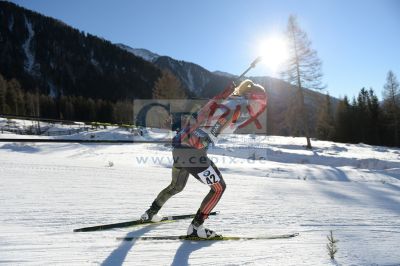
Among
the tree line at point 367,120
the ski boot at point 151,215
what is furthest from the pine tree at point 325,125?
the ski boot at point 151,215

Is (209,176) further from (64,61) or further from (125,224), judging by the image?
(64,61)

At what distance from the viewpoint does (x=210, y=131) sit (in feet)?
15.8

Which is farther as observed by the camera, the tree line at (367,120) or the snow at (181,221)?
the tree line at (367,120)

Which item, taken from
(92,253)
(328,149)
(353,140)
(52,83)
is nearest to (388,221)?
(92,253)

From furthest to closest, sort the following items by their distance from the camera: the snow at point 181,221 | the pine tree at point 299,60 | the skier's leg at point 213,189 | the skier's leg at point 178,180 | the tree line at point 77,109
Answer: the tree line at point 77,109, the pine tree at point 299,60, the skier's leg at point 178,180, the skier's leg at point 213,189, the snow at point 181,221

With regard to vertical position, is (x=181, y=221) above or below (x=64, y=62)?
below

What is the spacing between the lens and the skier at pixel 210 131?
4770mm

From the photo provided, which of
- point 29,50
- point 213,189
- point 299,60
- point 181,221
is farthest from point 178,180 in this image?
point 29,50

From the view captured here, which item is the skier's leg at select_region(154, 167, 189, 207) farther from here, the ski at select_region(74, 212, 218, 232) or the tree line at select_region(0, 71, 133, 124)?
the tree line at select_region(0, 71, 133, 124)

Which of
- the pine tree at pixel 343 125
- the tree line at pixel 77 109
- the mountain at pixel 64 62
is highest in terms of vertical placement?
the mountain at pixel 64 62

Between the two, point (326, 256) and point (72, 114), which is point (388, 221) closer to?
point (326, 256)

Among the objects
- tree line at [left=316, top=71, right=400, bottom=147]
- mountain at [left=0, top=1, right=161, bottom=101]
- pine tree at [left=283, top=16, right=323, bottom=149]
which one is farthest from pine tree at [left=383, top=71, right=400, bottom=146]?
mountain at [left=0, top=1, right=161, bottom=101]

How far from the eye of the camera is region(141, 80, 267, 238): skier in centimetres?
477

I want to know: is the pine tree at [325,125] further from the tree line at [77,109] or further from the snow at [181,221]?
the snow at [181,221]
